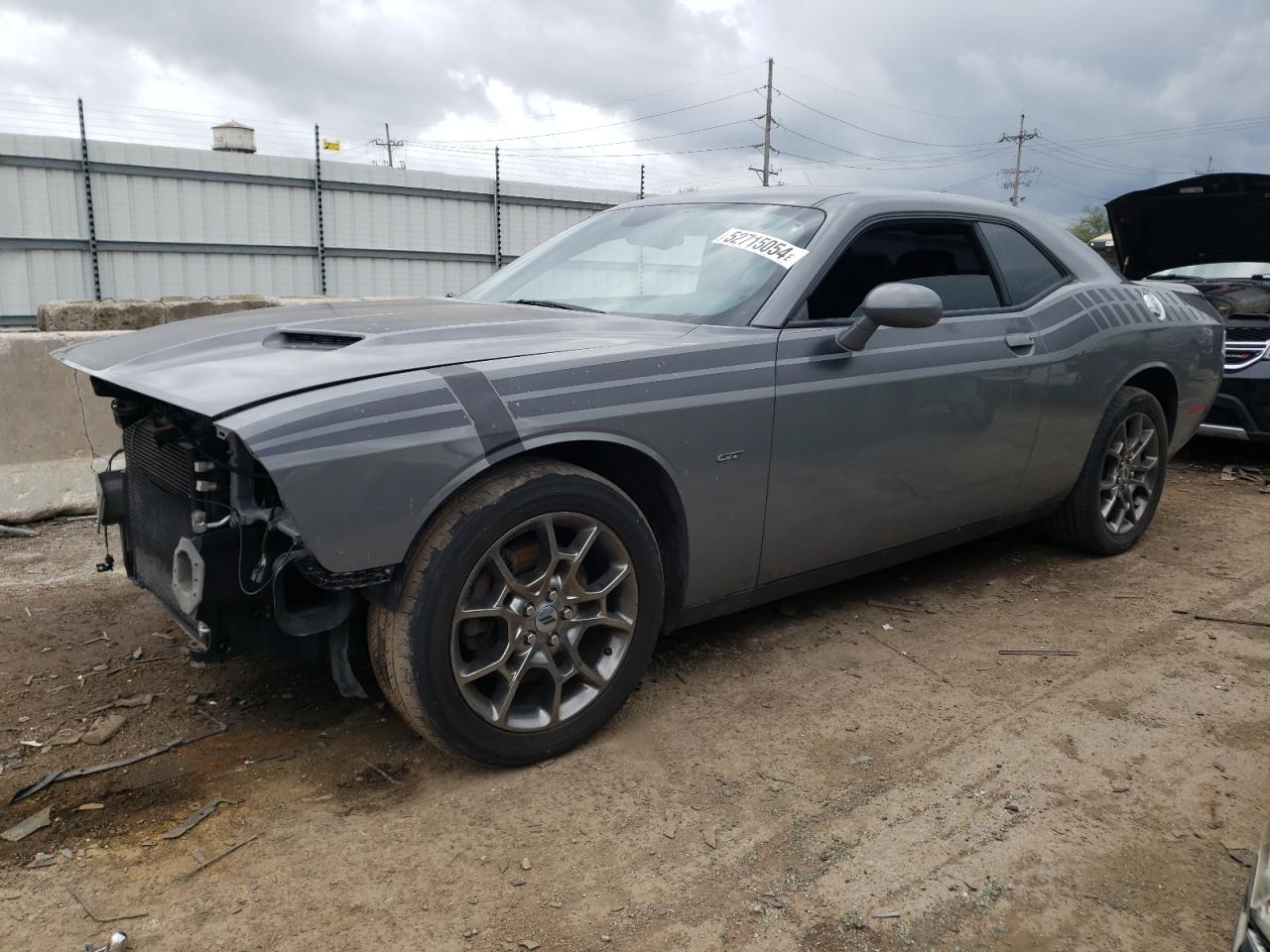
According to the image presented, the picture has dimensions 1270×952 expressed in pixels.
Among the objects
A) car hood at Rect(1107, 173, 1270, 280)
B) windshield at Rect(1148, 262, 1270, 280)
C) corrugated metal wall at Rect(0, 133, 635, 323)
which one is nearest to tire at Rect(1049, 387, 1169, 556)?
car hood at Rect(1107, 173, 1270, 280)

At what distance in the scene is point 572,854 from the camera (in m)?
2.44

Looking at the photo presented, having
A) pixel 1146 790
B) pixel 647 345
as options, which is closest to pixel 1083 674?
pixel 1146 790

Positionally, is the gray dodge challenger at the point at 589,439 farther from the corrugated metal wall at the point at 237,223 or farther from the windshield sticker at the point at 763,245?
the corrugated metal wall at the point at 237,223

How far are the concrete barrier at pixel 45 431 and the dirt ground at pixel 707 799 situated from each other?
113cm

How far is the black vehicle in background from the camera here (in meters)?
6.89

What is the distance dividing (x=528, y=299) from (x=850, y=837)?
2.20 m

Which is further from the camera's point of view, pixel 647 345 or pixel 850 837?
pixel 647 345

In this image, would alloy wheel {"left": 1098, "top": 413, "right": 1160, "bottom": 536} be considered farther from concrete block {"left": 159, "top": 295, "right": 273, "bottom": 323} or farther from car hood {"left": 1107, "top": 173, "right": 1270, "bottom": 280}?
concrete block {"left": 159, "top": 295, "right": 273, "bottom": 323}

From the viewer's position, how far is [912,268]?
3.76 m

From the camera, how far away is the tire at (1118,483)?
459 centimetres

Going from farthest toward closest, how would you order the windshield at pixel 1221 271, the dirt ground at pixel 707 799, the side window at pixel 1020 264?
1. the windshield at pixel 1221 271
2. the side window at pixel 1020 264
3. the dirt ground at pixel 707 799

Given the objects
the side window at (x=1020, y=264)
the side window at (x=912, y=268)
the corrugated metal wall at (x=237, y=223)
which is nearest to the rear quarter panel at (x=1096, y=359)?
the side window at (x=1020, y=264)

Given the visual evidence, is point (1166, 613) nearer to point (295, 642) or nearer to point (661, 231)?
point (661, 231)

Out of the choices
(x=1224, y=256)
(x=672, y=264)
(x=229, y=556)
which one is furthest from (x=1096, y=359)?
(x=1224, y=256)
